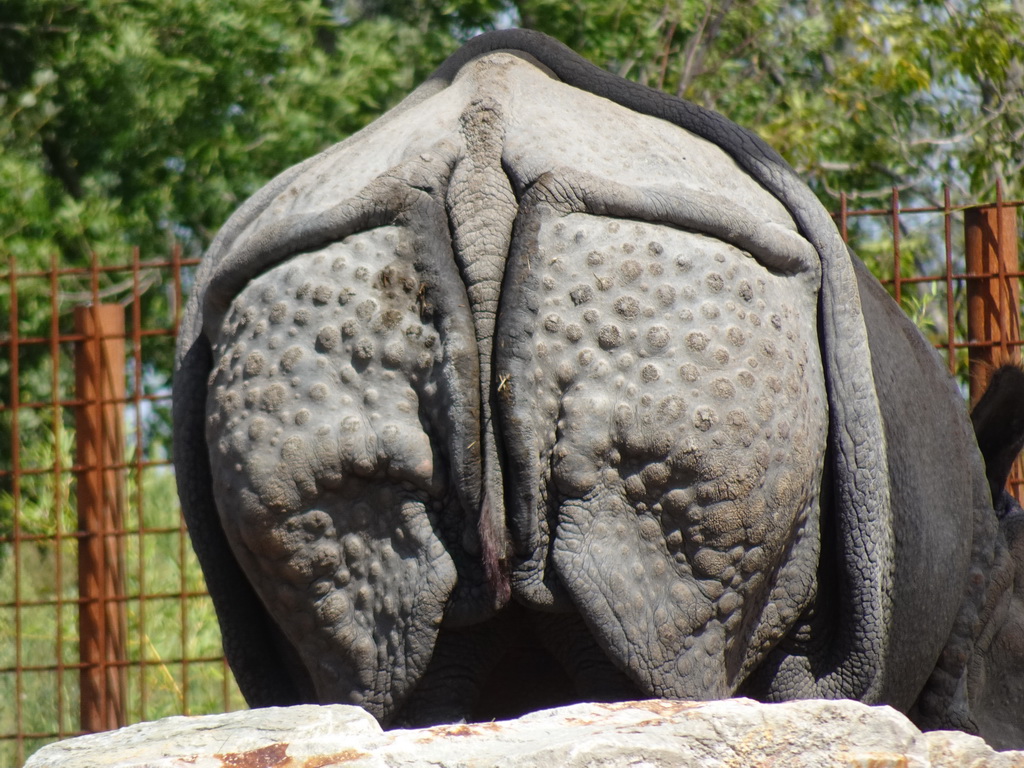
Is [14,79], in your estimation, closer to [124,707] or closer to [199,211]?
[199,211]

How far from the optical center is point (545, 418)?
6.21 ft

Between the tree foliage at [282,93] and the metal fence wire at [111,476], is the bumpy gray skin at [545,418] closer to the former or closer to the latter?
the metal fence wire at [111,476]

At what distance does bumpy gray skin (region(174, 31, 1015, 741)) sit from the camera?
1892 millimetres

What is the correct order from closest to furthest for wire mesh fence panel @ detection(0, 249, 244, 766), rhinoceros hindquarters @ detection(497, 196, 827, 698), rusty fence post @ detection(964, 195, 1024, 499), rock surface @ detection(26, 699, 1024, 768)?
rock surface @ detection(26, 699, 1024, 768) → rhinoceros hindquarters @ detection(497, 196, 827, 698) → rusty fence post @ detection(964, 195, 1024, 499) → wire mesh fence panel @ detection(0, 249, 244, 766)

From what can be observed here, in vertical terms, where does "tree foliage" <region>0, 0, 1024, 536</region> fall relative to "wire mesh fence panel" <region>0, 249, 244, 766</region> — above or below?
above

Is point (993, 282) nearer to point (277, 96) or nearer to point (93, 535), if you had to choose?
point (93, 535)

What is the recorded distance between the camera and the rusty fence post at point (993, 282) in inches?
174

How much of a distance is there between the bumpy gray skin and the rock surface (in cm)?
35

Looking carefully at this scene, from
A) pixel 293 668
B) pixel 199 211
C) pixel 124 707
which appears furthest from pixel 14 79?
pixel 293 668

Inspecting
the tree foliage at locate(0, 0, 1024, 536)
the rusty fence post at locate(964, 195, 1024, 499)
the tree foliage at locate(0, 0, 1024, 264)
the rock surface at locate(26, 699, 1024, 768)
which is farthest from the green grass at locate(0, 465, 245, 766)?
the rock surface at locate(26, 699, 1024, 768)

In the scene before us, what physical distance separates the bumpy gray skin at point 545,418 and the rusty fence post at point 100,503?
310cm

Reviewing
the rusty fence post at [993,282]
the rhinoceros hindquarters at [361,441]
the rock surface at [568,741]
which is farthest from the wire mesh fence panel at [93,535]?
the rusty fence post at [993,282]

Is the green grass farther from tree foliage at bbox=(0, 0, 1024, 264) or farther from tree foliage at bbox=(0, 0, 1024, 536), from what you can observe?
tree foliage at bbox=(0, 0, 1024, 264)

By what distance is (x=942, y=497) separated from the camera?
238cm
